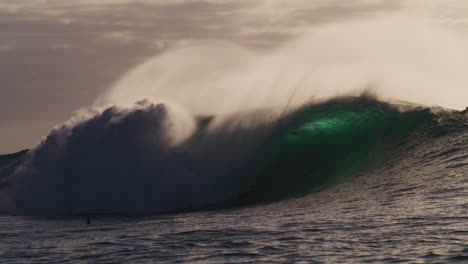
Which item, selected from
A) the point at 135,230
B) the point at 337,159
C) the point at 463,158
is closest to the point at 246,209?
the point at 135,230

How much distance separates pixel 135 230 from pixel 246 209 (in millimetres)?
3255

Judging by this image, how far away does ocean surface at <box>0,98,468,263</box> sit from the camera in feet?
34.2

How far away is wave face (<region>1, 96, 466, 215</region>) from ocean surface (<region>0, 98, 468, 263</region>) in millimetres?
44

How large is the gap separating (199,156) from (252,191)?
7.62 feet

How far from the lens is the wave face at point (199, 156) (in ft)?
57.1

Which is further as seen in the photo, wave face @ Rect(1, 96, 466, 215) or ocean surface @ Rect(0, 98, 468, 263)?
wave face @ Rect(1, 96, 466, 215)

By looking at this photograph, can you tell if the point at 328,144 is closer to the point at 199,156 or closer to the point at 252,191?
the point at 252,191

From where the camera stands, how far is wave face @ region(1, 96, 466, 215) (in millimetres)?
17391

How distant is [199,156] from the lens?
18578mm

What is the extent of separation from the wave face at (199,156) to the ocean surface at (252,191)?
4cm

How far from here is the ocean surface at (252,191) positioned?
1042cm

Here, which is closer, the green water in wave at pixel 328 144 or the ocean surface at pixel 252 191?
the ocean surface at pixel 252 191

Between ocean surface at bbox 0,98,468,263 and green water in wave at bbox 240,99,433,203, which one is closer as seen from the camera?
ocean surface at bbox 0,98,468,263

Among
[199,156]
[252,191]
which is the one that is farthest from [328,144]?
[199,156]
